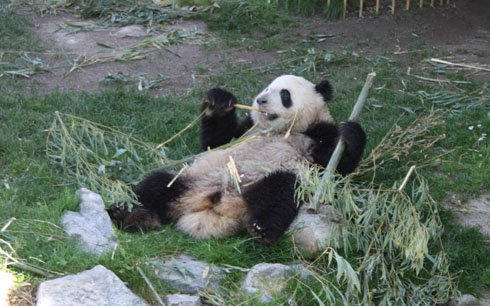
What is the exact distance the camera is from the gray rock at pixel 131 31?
8.76 m

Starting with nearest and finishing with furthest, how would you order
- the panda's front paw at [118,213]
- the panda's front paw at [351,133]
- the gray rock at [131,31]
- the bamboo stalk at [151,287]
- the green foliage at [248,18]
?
the bamboo stalk at [151,287] → the panda's front paw at [118,213] → the panda's front paw at [351,133] → the gray rock at [131,31] → the green foliage at [248,18]

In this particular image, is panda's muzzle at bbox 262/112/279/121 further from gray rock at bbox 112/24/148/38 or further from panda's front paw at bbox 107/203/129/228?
gray rock at bbox 112/24/148/38

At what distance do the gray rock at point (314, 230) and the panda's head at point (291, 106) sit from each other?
0.98 meters

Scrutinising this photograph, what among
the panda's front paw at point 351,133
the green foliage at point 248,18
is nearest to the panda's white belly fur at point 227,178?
the panda's front paw at point 351,133

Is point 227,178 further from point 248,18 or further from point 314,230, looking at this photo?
point 248,18

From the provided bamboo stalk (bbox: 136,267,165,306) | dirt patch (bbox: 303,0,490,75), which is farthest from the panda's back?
dirt patch (bbox: 303,0,490,75)

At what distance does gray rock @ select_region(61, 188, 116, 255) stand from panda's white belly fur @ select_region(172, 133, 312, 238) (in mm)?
538

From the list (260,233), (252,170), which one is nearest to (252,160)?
(252,170)

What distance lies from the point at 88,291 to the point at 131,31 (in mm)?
6101

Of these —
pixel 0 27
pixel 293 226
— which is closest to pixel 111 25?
pixel 0 27

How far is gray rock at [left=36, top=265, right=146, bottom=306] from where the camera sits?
10.7ft

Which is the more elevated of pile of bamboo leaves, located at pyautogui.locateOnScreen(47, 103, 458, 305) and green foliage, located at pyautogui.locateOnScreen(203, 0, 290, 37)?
green foliage, located at pyautogui.locateOnScreen(203, 0, 290, 37)

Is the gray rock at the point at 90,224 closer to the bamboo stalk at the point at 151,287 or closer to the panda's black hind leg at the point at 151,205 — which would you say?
the panda's black hind leg at the point at 151,205

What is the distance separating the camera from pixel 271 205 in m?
4.19
